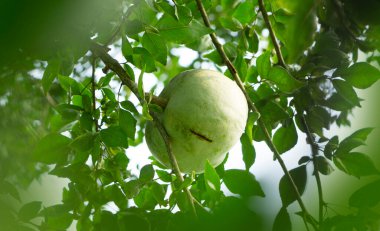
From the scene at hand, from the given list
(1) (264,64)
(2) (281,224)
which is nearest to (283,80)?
(1) (264,64)

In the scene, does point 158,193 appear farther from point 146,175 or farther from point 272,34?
point 272,34

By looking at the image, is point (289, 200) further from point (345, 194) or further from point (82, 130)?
point (345, 194)

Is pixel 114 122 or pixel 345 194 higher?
pixel 345 194

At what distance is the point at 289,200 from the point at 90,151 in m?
0.69

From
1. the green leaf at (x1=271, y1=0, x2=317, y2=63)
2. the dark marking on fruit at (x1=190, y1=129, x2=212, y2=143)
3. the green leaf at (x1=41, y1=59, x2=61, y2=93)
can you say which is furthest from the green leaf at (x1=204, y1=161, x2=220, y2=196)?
the green leaf at (x1=271, y1=0, x2=317, y2=63)

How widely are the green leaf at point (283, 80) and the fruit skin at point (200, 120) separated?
13cm

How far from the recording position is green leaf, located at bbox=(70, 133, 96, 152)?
4.72 ft

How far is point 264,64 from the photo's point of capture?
155 centimetres

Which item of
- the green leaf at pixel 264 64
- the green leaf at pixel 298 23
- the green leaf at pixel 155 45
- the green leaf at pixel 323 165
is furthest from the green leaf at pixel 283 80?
the green leaf at pixel 298 23

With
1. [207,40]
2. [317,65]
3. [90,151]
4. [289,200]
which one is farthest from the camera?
[207,40]

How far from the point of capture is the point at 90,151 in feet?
5.16

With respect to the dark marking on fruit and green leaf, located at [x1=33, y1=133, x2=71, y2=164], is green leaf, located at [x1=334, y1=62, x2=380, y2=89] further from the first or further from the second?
green leaf, located at [x1=33, y1=133, x2=71, y2=164]

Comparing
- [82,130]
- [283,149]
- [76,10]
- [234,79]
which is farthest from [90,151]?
[76,10]

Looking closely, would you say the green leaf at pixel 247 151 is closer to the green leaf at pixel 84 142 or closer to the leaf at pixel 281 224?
the green leaf at pixel 84 142
